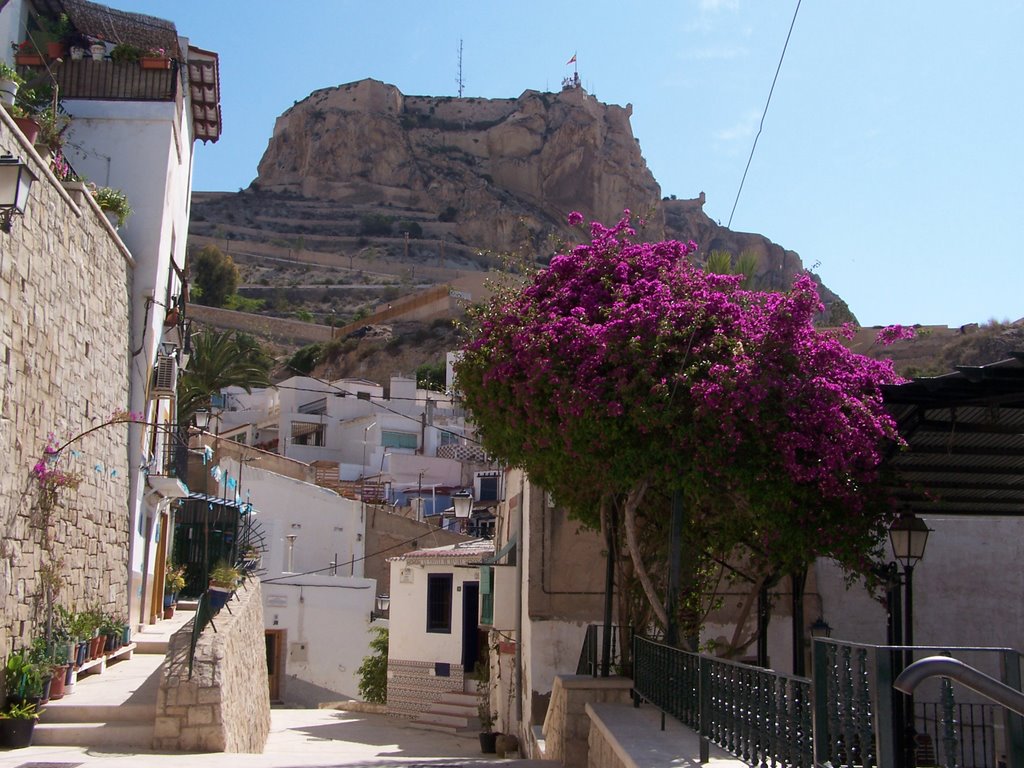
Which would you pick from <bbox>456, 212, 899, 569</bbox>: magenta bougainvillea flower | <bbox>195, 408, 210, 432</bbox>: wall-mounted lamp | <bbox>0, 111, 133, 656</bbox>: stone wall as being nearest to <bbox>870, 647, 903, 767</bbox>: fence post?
<bbox>456, 212, 899, 569</bbox>: magenta bougainvillea flower

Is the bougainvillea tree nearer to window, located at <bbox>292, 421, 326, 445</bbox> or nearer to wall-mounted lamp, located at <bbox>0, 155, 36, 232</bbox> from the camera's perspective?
wall-mounted lamp, located at <bbox>0, 155, 36, 232</bbox>

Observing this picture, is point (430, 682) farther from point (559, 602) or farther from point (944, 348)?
point (944, 348)

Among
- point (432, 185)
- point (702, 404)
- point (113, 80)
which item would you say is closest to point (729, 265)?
point (702, 404)

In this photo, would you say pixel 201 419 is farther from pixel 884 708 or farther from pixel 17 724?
pixel 884 708

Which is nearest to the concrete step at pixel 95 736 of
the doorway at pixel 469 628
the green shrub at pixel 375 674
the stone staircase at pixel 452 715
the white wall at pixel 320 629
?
the stone staircase at pixel 452 715

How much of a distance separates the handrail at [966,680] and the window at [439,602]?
2284 centimetres

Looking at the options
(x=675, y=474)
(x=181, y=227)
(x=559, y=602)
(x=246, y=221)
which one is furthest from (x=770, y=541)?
(x=246, y=221)

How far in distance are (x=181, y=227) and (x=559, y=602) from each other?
910cm

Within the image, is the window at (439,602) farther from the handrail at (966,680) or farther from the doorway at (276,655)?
the handrail at (966,680)

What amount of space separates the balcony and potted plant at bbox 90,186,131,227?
6.61 ft

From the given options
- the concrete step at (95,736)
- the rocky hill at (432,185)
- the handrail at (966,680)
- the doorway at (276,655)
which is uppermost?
the rocky hill at (432,185)

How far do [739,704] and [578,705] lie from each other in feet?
11.4

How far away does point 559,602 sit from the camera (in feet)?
45.0

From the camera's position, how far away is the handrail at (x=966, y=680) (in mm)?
3184
